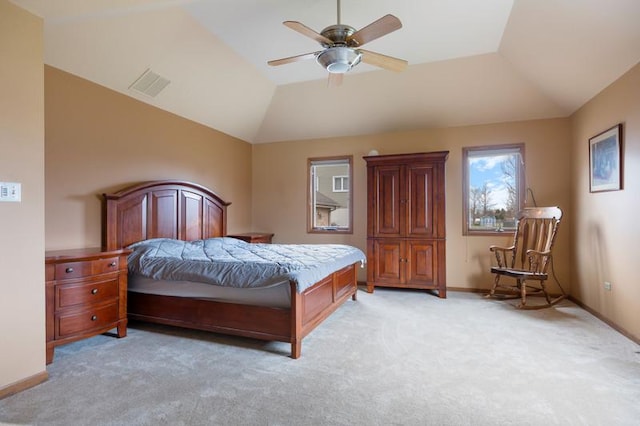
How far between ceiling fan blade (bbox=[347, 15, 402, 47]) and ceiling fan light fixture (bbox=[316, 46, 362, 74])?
75 millimetres

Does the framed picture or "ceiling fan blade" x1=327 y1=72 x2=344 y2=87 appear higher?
"ceiling fan blade" x1=327 y1=72 x2=344 y2=87

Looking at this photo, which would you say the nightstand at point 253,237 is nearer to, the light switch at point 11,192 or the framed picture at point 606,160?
the light switch at point 11,192

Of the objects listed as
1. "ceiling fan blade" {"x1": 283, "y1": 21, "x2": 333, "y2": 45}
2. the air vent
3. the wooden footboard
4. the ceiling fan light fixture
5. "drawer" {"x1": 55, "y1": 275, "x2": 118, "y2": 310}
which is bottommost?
the wooden footboard

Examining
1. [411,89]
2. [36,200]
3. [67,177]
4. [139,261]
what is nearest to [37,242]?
[36,200]

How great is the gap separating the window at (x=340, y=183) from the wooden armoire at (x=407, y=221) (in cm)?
95

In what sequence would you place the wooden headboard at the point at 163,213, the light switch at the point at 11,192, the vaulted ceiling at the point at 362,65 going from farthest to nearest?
the wooden headboard at the point at 163,213 → the vaulted ceiling at the point at 362,65 → the light switch at the point at 11,192

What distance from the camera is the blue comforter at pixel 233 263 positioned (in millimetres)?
2742

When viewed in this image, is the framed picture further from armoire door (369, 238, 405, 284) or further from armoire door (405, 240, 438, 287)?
armoire door (369, 238, 405, 284)

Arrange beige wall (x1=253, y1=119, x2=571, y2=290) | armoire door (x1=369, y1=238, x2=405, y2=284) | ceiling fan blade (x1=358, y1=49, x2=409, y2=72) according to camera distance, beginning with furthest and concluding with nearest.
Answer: armoire door (x1=369, y1=238, x2=405, y2=284) → beige wall (x1=253, y1=119, x2=571, y2=290) → ceiling fan blade (x1=358, y1=49, x2=409, y2=72)

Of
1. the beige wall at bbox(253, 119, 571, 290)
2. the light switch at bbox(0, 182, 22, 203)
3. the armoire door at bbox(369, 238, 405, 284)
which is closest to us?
the light switch at bbox(0, 182, 22, 203)

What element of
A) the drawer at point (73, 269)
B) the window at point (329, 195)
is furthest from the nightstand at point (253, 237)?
the drawer at point (73, 269)

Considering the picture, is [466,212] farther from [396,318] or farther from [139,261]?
[139,261]

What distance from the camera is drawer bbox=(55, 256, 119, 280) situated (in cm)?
266

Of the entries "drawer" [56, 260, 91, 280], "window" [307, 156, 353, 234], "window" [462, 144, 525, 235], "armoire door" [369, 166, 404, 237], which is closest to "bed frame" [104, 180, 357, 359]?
"drawer" [56, 260, 91, 280]
